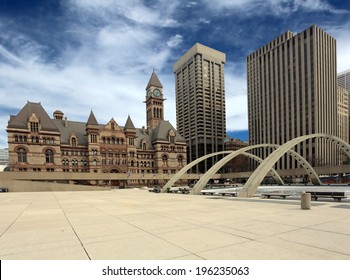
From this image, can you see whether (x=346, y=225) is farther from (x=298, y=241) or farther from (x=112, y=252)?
(x=112, y=252)

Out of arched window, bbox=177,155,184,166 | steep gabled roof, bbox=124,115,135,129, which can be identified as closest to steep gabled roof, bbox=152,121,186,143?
arched window, bbox=177,155,184,166

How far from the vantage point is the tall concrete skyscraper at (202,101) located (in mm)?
162750

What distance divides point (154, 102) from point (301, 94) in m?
71.0

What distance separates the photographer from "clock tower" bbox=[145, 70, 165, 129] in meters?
114

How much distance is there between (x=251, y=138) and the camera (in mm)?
154125

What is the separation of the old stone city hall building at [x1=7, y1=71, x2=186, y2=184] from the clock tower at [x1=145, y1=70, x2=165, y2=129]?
2093 centimetres

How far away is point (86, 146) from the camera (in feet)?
241

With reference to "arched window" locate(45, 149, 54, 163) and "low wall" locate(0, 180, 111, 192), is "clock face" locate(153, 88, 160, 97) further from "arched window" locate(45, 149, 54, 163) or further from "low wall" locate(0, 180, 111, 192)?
"low wall" locate(0, 180, 111, 192)

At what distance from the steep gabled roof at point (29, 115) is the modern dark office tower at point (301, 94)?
99.4 m

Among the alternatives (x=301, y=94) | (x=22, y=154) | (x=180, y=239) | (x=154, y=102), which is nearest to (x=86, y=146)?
(x=22, y=154)

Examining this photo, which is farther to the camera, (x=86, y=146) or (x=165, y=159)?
(x=165, y=159)

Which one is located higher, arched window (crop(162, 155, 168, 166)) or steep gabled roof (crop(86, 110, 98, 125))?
steep gabled roof (crop(86, 110, 98, 125))

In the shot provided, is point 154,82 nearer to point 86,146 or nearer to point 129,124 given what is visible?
point 129,124

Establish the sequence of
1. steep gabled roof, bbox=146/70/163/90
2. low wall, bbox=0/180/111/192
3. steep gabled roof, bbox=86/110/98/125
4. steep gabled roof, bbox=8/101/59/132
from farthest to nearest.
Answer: steep gabled roof, bbox=146/70/163/90
steep gabled roof, bbox=86/110/98/125
steep gabled roof, bbox=8/101/59/132
low wall, bbox=0/180/111/192
